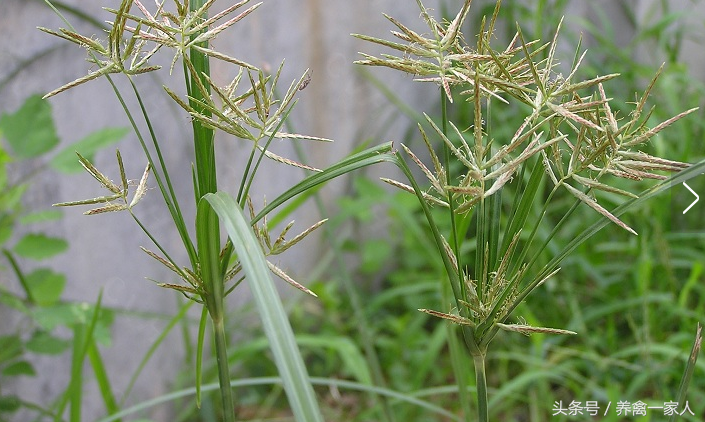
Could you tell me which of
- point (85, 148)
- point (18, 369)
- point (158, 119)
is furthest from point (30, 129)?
point (158, 119)

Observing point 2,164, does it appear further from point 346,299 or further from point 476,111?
point 346,299

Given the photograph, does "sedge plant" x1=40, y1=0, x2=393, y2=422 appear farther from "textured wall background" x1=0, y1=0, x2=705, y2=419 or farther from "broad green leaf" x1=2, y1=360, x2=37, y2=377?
"broad green leaf" x1=2, y1=360, x2=37, y2=377

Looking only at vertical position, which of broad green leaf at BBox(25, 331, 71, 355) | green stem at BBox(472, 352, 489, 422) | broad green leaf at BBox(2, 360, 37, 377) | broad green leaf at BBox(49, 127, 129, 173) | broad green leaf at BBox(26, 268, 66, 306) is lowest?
broad green leaf at BBox(2, 360, 37, 377)

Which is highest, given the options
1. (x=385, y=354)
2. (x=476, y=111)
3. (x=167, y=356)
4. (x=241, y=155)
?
(x=476, y=111)

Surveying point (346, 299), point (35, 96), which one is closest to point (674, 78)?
point (346, 299)

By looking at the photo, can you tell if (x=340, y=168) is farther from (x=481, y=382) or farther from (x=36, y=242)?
(x=36, y=242)

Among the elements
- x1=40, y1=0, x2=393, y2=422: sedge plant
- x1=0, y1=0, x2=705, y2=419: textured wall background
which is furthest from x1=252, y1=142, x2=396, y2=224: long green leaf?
x1=0, y1=0, x2=705, y2=419: textured wall background

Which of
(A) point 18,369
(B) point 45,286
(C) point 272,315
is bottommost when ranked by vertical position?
(A) point 18,369
